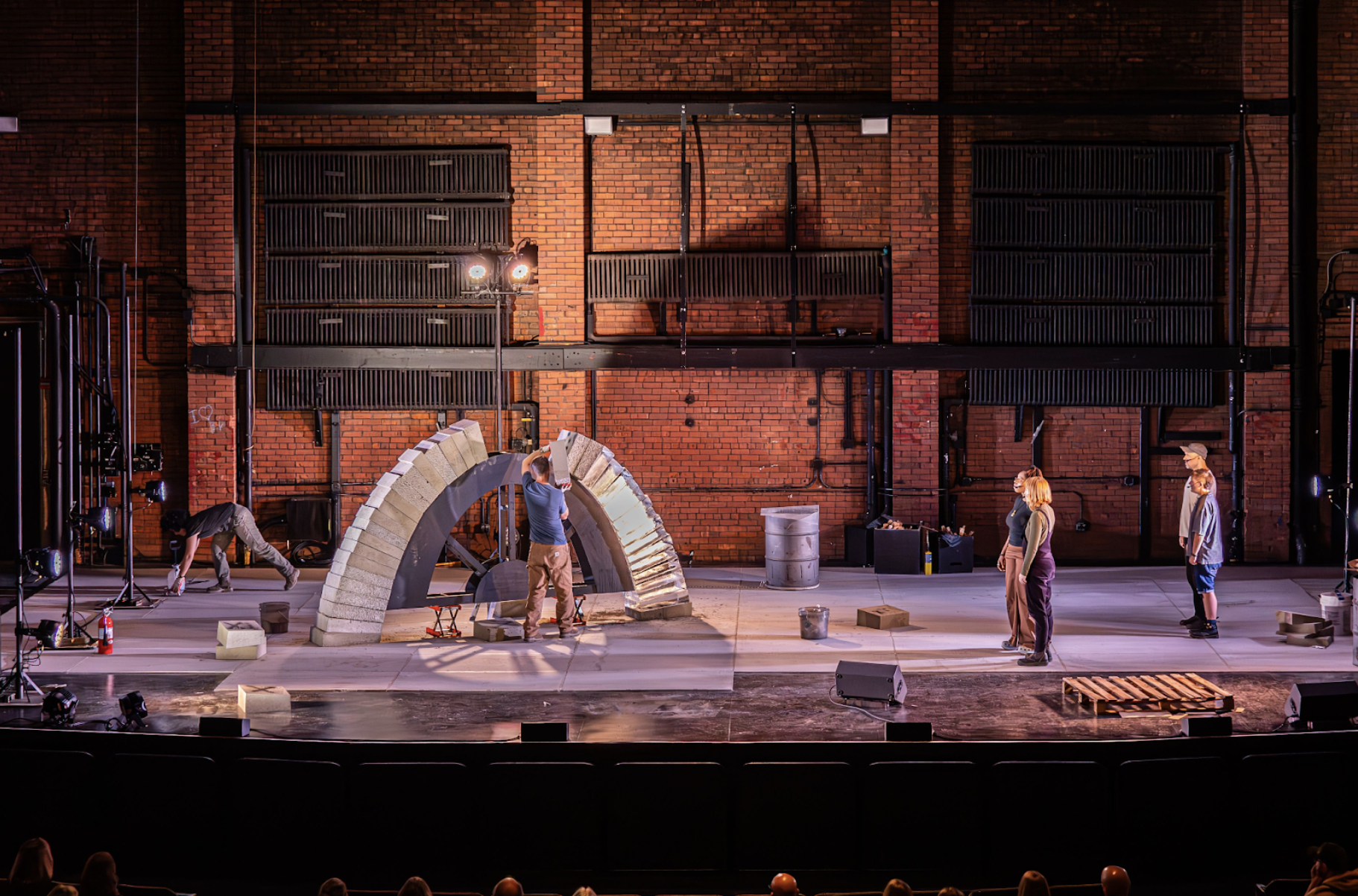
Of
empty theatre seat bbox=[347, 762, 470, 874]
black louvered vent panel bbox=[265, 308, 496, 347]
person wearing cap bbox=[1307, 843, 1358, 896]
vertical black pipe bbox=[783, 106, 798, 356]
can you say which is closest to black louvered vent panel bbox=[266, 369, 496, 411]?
black louvered vent panel bbox=[265, 308, 496, 347]

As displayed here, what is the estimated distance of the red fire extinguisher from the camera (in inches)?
469

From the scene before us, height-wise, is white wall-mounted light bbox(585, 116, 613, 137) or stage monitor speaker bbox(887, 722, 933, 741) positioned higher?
white wall-mounted light bbox(585, 116, 613, 137)

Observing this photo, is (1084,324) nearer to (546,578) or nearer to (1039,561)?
(1039,561)

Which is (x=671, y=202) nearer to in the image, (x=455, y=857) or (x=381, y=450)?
(x=381, y=450)

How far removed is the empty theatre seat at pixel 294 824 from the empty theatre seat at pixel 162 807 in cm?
20

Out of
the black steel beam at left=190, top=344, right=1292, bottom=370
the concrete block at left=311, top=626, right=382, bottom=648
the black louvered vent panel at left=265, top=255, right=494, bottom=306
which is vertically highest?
the black louvered vent panel at left=265, top=255, right=494, bottom=306

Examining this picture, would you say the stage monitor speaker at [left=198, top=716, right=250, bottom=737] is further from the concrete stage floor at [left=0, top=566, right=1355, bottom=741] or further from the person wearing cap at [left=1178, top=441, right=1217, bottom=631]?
the person wearing cap at [left=1178, top=441, right=1217, bottom=631]

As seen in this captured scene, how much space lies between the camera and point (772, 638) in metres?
12.7

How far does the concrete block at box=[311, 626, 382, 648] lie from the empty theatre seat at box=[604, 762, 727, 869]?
6417 millimetres

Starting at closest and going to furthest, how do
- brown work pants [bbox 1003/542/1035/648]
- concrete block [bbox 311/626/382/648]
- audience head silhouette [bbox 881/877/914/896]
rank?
audience head silhouette [bbox 881/877/914/896] → brown work pants [bbox 1003/542/1035/648] → concrete block [bbox 311/626/382/648]

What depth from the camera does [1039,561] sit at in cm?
1104

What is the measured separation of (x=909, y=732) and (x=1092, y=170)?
40.1 ft

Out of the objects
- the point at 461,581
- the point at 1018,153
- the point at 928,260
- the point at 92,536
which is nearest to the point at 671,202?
the point at 928,260

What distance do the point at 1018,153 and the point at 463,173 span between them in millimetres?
7668
